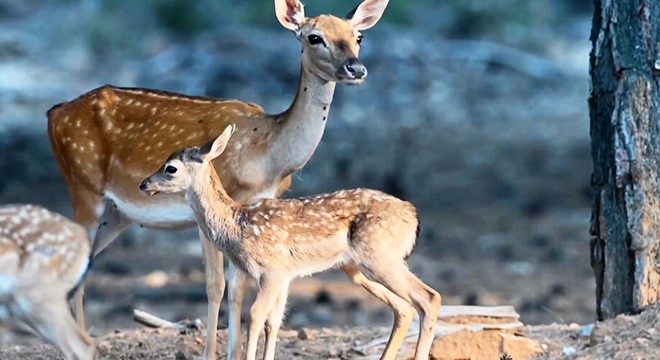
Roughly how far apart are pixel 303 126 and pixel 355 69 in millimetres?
582

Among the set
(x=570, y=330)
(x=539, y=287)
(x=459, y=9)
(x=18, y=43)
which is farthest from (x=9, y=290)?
(x=459, y=9)

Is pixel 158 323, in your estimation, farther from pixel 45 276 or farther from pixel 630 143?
pixel 630 143

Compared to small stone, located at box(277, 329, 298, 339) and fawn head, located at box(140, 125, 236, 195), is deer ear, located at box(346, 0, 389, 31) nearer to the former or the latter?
fawn head, located at box(140, 125, 236, 195)

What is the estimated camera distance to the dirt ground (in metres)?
A: 8.72

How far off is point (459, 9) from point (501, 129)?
582 cm

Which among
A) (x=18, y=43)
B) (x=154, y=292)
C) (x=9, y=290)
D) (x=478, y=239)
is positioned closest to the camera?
(x=9, y=290)

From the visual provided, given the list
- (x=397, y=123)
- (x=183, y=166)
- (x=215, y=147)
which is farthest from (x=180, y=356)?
(x=397, y=123)

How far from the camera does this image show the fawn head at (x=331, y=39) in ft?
31.1

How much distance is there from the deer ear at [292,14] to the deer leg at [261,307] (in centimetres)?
186

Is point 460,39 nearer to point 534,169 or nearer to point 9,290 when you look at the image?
point 534,169

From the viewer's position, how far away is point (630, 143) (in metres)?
9.30

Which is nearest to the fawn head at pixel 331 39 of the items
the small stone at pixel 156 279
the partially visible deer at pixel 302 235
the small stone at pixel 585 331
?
the partially visible deer at pixel 302 235

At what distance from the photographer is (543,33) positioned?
28.0m

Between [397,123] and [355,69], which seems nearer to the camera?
[355,69]
